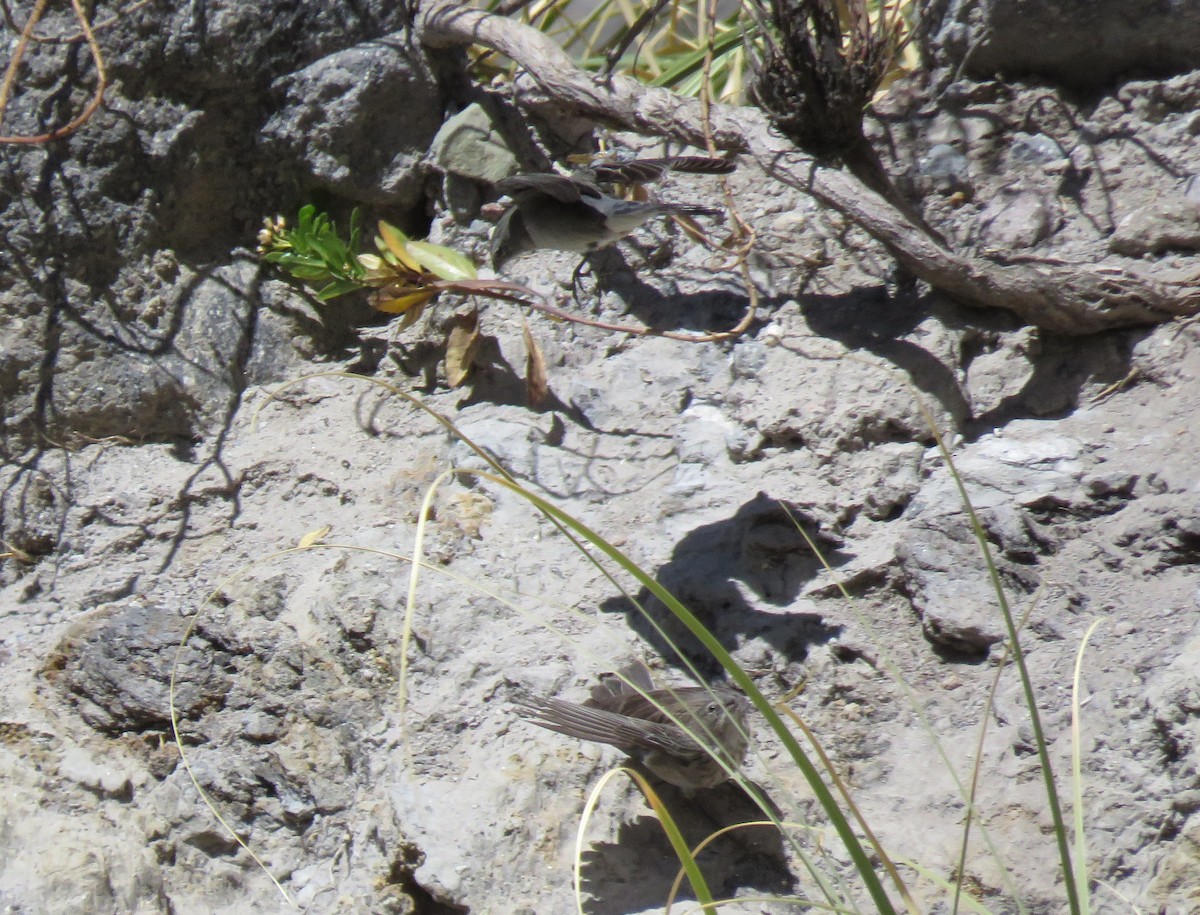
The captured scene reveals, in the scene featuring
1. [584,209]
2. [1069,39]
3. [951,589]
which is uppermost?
[1069,39]

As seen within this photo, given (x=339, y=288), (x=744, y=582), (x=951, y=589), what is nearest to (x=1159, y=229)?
(x=951, y=589)

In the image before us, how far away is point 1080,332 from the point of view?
7.22 feet

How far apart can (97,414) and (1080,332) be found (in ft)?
6.63

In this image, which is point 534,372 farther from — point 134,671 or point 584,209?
point 134,671

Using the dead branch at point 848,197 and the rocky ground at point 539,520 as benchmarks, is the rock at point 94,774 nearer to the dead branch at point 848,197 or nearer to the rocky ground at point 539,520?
the rocky ground at point 539,520

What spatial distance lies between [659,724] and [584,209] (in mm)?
1046

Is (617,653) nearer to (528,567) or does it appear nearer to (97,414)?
(528,567)

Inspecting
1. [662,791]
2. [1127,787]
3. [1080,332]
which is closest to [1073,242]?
[1080,332]

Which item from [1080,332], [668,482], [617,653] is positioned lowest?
[617,653]

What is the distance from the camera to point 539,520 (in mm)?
2203

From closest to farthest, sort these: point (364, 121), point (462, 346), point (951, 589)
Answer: point (951, 589), point (462, 346), point (364, 121)

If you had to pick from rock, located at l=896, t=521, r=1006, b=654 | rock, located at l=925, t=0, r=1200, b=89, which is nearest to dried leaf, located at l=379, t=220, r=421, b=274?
rock, located at l=896, t=521, r=1006, b=654

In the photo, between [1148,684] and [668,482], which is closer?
[1148,684]

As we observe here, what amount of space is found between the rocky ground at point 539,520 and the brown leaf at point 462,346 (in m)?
0.06
